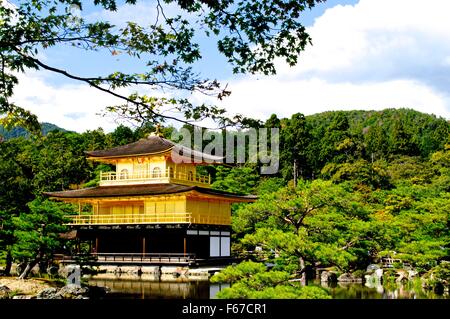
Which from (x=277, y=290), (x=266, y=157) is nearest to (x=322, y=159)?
(x=266, y=157)

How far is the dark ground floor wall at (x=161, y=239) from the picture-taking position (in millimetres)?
28125

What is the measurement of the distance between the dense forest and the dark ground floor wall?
1.90 m

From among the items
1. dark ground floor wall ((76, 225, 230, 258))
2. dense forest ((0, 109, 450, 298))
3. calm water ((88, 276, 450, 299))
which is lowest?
calm water ((88, 276, 450, 299))

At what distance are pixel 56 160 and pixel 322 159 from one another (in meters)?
23.3

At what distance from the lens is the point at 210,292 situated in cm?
1950

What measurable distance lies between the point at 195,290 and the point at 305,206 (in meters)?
5.69

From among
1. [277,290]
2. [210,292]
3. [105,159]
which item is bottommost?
[210,292]

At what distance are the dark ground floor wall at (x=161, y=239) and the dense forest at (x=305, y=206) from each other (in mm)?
1902

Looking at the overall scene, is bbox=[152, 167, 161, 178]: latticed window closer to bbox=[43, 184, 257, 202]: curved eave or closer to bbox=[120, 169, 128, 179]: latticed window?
bbox=[43, 184, 257, 202]: curved eave

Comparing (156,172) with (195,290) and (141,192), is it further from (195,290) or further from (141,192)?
(195,290)

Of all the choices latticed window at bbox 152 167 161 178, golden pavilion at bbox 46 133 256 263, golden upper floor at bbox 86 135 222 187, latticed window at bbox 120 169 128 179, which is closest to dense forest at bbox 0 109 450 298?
golden upper floor at bbox 86 135 222 187

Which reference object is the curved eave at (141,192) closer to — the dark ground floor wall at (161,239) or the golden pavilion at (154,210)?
the golden pavilion at (154,210)

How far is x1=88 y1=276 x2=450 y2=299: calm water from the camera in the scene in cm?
1864
